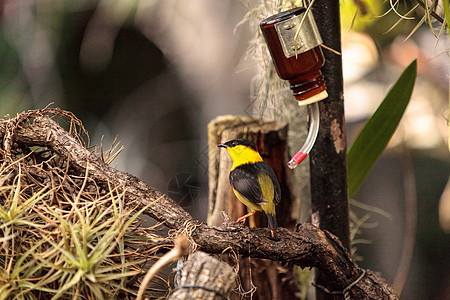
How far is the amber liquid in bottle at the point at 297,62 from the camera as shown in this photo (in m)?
0.65

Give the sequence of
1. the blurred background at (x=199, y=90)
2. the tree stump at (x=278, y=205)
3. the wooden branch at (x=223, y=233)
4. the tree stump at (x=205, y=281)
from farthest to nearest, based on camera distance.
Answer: the blurred background at (x=199, y=90)
the tree stump at (x=278, y=205)
the wooden branch at (x=223, y=233)
the tree stump at (x=205, y=281)

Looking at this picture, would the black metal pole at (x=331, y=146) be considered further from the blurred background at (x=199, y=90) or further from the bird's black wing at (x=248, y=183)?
the blurred background at (x=199, y=90)

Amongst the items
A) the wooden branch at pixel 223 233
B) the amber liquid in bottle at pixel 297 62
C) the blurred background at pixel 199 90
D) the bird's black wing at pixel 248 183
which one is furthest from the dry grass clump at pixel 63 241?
the blurred background at pixel 199 90

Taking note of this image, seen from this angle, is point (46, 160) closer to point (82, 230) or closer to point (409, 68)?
point (82, 230)

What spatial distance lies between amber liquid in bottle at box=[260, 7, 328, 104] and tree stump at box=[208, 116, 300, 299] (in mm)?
290

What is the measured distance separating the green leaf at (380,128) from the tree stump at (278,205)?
152 mm

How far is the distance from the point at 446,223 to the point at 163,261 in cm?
130

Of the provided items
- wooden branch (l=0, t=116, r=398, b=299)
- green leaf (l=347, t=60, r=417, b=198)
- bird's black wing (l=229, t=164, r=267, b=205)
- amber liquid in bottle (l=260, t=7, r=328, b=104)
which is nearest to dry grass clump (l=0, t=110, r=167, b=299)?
wooden branch (l=0, t=116, r=398, b=299)

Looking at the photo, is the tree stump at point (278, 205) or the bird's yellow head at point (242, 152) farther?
the tree stump at point (278, 205)

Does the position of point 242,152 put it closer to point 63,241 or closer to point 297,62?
point 297,62

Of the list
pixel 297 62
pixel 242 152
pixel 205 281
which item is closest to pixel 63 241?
pixel 205 281

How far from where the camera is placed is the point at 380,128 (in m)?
0.89

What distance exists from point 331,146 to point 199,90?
943 millimetres

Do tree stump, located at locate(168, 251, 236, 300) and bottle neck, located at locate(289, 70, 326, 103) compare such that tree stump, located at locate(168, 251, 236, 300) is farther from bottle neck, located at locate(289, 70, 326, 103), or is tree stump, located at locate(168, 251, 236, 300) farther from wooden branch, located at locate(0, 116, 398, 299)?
bottle neck, located at locate(289, 70, 326, 103)
